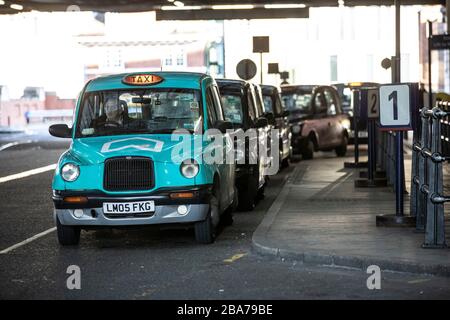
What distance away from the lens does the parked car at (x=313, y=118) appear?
26.9 metres

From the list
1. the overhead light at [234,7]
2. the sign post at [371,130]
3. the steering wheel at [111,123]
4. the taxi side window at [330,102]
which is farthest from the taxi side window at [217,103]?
the overhead light at [234,7]

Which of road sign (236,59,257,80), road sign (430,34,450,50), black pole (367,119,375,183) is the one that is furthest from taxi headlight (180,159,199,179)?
road sign (236,59,257,80)

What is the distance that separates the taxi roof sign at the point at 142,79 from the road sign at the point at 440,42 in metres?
16.7

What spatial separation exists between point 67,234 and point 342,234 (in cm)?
300

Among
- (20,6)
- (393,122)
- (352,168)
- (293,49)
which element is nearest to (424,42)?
(293,49)

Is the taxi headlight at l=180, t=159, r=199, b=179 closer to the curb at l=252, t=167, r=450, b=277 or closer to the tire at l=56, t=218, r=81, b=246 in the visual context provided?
the curb at l=252, t=167, r=450, b=277

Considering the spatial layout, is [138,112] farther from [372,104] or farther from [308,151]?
[308,151]

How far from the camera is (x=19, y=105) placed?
70000mm

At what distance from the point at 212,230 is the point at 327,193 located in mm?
5360

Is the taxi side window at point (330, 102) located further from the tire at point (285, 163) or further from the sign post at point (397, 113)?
the sign post at point (397, 113)

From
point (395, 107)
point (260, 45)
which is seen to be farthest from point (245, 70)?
point (395, 107)

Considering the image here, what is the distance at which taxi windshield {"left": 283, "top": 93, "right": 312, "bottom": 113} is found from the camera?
27.3 metres

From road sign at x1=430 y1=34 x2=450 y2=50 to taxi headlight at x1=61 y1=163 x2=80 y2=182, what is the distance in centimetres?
1838

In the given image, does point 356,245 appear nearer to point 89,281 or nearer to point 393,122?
point 393,122
